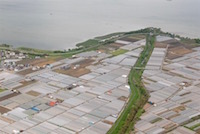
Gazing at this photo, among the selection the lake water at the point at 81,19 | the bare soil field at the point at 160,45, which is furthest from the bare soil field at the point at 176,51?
the lake water at the point at 81,19

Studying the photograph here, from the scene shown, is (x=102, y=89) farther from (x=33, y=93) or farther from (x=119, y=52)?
(x=119, y=52)

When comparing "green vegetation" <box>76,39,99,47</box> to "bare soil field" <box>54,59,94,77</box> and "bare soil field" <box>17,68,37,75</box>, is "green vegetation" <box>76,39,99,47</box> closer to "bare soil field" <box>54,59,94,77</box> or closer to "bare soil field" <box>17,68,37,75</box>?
"bare soil field" <box>54,59,94,77</box>

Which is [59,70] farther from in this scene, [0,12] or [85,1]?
[85,1]

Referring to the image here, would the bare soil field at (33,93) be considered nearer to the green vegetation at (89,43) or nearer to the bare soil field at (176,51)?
the bare soil field at (176,51)

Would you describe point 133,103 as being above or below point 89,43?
below

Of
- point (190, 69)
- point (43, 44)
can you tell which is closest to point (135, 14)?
point (43, 44)

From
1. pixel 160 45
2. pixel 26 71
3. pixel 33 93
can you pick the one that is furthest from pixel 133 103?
pixel 160 45
